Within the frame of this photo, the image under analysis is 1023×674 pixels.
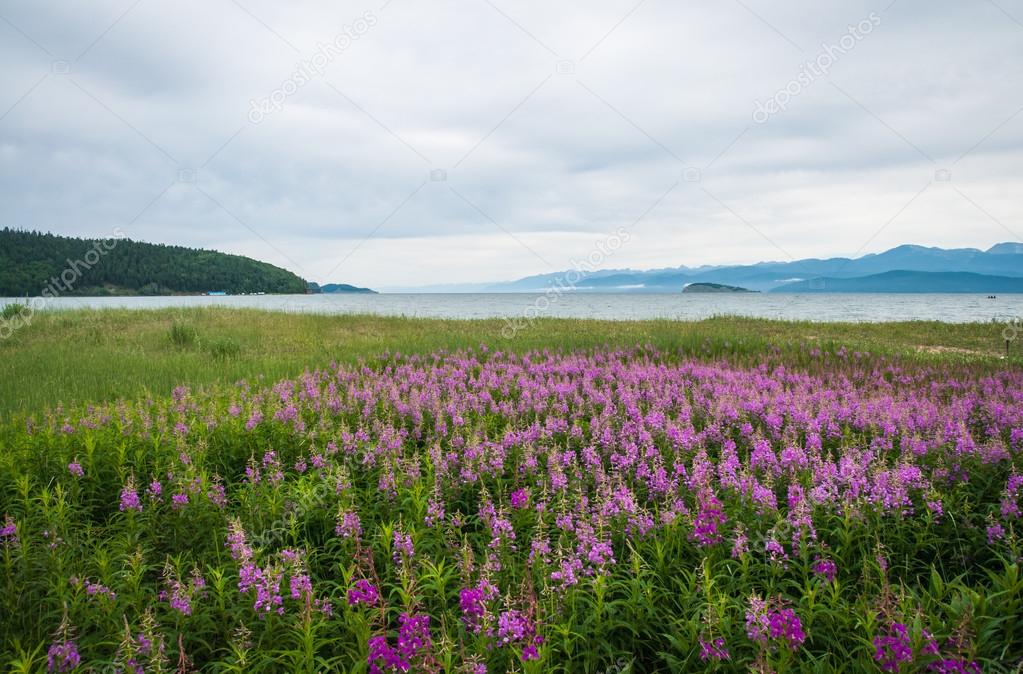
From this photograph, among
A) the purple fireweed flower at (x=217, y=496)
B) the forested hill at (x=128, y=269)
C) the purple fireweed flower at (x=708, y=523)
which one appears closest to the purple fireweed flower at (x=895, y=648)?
the purple fireweed flower at (x=708, y=523)

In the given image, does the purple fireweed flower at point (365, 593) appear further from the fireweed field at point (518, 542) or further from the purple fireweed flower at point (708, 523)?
the purple fireweed flower at point (708, 523)

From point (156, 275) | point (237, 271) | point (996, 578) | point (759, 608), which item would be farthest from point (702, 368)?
point (237, 271)

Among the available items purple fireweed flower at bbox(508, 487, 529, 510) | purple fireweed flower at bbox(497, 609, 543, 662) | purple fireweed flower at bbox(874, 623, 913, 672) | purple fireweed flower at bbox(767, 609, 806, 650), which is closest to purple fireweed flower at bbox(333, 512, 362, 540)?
purple fireweed flower at bbox(508, 487, 529, 510)

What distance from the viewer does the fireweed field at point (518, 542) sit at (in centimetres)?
343

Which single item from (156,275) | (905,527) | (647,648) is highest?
(156,275)

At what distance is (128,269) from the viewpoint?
12125 centimetres

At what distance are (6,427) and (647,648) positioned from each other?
10.3 meters

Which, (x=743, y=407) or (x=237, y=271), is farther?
(x=237, y=271)

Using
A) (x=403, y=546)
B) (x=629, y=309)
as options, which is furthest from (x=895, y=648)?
(x=629, y=309)

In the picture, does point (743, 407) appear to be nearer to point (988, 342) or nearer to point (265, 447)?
point (265, 447)

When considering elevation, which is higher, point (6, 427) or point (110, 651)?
point (6, 427)

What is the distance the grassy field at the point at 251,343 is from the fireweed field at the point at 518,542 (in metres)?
4.41

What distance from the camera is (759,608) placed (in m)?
3.27

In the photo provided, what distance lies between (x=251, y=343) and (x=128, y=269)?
125 m
